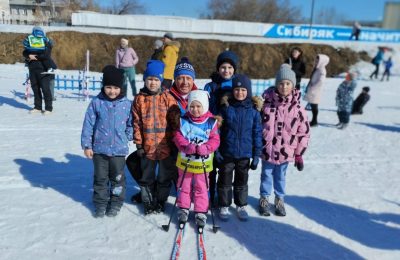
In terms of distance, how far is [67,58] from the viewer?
21406 millimetres

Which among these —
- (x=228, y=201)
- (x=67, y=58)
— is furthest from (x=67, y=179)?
(x=67, y=58)

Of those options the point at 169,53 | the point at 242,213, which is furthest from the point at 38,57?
the point at 242,213

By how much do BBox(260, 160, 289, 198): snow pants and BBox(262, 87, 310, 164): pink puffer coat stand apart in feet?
0.46

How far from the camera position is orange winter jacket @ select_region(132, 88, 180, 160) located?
384 cm

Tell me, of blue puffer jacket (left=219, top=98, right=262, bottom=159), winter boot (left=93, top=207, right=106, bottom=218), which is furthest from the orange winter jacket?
winter boot (left=93, top=207, right=106, bottom=218)

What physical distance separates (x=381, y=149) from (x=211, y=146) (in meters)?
5.73

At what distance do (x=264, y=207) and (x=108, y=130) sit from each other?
2052 mm

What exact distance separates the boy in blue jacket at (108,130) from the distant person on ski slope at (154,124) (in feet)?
0.41

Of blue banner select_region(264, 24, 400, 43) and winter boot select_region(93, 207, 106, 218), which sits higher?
blue banner select_region(264, 24, 400, 43)

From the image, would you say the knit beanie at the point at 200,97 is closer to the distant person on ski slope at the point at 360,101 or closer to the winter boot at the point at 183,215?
the winter boot at the point at 183,215

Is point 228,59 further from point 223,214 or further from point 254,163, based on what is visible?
point 223,214

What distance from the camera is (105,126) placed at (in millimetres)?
3768

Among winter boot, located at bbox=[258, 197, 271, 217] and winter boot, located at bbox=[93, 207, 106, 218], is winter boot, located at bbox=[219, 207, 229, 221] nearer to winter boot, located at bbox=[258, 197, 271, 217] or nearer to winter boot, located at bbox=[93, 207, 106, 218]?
winter boot, located at bbox=[258, 197, 271, 217]

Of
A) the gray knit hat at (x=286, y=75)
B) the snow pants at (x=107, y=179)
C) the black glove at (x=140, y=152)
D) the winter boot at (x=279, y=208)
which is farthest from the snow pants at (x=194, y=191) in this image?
the gray knit hat at (x=286, y=75)
